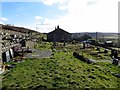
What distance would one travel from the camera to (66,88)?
12.9 metres

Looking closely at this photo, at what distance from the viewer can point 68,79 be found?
47.8ft

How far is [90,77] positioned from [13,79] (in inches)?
226

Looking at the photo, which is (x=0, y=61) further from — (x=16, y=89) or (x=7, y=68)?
(x=16, y=89)

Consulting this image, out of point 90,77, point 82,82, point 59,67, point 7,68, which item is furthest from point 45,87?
point 7,68

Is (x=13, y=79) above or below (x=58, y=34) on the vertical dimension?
below

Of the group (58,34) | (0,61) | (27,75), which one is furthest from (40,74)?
(58,34)

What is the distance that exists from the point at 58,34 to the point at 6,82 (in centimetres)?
4896

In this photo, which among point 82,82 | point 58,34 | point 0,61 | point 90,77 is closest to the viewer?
point 82,82

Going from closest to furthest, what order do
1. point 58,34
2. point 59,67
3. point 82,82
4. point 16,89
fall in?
1. point 16,89
2. point 82,82
3. point 59,67
4. point 58,34

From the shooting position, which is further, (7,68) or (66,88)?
(7,68)

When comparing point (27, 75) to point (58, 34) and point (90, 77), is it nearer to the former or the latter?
point (90, 77)

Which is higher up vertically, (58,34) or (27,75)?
(58,34)

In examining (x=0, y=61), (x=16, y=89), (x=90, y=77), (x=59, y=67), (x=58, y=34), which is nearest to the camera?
(x=16, y=89)

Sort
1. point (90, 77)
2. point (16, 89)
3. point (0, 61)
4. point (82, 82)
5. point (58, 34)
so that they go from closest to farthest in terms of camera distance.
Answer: point (16, 89) → point (82, 82) → point (90, 77) → point (0, 61) → point (58, 34)
